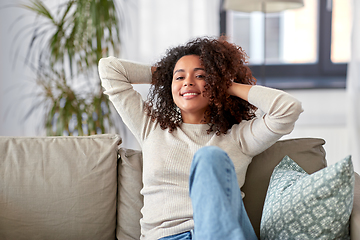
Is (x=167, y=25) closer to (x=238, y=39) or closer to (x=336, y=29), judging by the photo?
(x=238, y=39)

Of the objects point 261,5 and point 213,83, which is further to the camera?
point 261,5

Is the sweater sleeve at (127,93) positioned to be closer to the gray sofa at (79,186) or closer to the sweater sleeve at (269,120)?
the gray sofa at (79,186)

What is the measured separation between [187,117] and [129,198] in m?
0.40

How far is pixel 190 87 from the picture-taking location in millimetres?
1280

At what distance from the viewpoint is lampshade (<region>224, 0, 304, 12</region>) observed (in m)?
2.25

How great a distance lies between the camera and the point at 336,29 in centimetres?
289

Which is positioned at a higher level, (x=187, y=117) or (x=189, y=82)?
(x=189, y=82)

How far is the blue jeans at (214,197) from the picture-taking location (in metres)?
0.85

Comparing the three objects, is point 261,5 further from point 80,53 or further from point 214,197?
point 214,197

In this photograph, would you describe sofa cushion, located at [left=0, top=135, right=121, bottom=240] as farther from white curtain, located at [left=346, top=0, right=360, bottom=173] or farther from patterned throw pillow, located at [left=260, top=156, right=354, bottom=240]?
white curtain, located at [left=346, top=0, right=360, bottom=173]

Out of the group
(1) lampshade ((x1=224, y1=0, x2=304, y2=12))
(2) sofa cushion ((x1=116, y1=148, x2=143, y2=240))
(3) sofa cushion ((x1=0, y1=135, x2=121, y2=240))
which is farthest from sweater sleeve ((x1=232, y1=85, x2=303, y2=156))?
(1) lampshade ((x1=224, y1=0, x2=304, y2=12))

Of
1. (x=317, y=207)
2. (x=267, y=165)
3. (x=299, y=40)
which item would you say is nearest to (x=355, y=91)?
(x=299, y=40)

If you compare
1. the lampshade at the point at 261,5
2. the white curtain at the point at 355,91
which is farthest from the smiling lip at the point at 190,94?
the white curtain at the point at 355,91

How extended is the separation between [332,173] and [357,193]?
0.28 m
